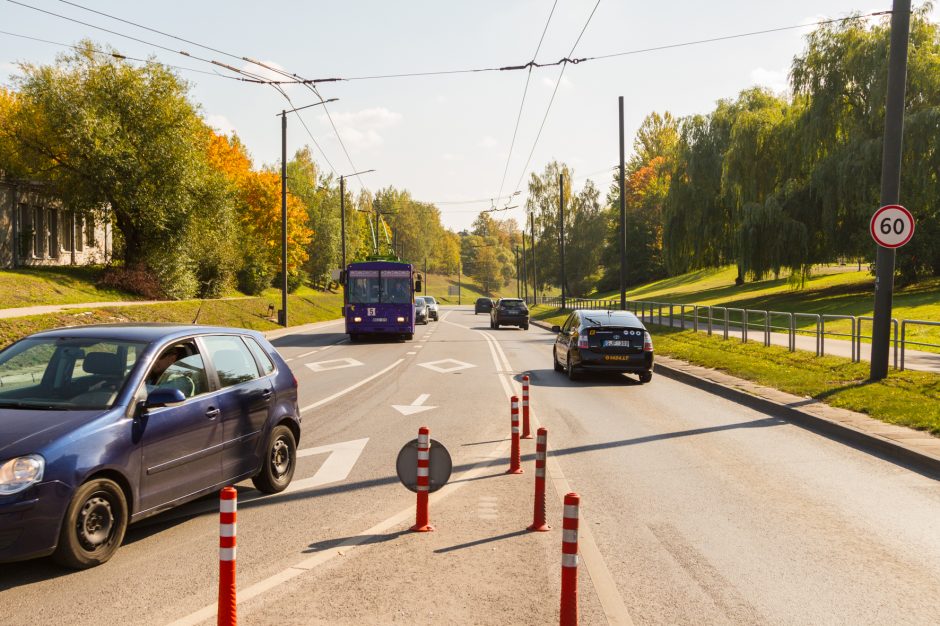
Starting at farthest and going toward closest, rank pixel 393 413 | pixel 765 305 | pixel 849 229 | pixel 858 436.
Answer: pixel 765 305, pixel 849 229, pixel 393 413, pixel 858 436

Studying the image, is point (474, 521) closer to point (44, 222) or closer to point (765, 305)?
point (765, 305)

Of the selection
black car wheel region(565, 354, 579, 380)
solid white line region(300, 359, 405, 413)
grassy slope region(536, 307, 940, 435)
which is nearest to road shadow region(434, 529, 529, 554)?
grassy slope region(536, 307, 940, 435)

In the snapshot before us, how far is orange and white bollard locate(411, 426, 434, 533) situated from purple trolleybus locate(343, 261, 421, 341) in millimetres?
25335

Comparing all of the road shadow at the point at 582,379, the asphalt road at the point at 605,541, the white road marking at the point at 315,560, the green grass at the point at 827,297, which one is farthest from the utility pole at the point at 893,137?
the white road marking at the point at 315,560

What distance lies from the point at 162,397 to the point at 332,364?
16336mm

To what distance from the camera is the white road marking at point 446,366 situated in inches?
802

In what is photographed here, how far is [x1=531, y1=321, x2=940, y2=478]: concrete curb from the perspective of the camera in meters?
8.90

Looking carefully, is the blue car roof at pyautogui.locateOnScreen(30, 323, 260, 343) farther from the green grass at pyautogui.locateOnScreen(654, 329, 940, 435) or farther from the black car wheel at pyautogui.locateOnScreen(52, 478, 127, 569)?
the green grass at pyautogui.locateOnScreen(654, 329, 940, 435)

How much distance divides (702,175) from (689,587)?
45200 millimetres

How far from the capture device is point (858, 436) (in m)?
10.3

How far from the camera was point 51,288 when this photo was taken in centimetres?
3378

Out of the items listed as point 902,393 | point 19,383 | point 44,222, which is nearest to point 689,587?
point 19,383

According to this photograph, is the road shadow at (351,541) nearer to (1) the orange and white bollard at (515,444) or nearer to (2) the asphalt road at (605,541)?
(2) the asphalt road at (605,541)

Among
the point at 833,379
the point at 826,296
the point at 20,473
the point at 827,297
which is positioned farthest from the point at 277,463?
the point at 826,296
